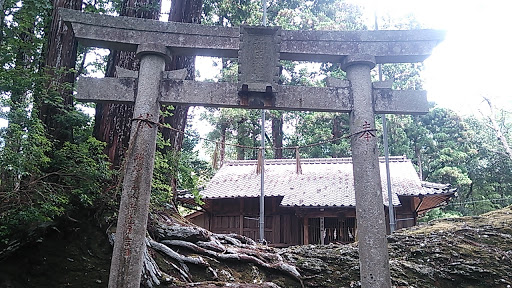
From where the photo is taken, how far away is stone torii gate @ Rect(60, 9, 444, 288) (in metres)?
4.05

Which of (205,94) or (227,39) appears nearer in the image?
(205,94)

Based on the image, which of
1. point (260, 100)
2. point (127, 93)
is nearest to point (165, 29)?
point (127, 93)

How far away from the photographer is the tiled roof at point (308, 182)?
42.0 ft

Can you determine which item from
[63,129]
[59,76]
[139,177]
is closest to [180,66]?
[59,76]

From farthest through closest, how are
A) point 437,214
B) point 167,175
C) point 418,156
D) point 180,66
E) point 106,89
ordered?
point 418,156, point 437,214, point 180,66, point 167,175, point 106,89

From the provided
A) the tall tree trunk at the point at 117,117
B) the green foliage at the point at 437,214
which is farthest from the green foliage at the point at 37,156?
the green foliage at the point at 437,214

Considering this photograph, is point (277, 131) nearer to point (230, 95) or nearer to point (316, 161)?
point (316, 161)

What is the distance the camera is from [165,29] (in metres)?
4.34

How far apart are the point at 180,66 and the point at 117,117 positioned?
5.82 feet

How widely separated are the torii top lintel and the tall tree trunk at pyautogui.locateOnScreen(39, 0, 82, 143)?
1244 mm

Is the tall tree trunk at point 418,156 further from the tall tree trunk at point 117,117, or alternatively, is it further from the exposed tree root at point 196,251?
the tall tree trunk at point 117,117

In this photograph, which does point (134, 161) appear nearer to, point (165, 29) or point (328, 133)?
point (165, 29)

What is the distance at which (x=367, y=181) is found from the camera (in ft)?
13.4

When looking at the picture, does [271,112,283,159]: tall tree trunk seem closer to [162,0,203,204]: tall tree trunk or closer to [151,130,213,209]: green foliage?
[162,0,203,204]: tall tree trunk
